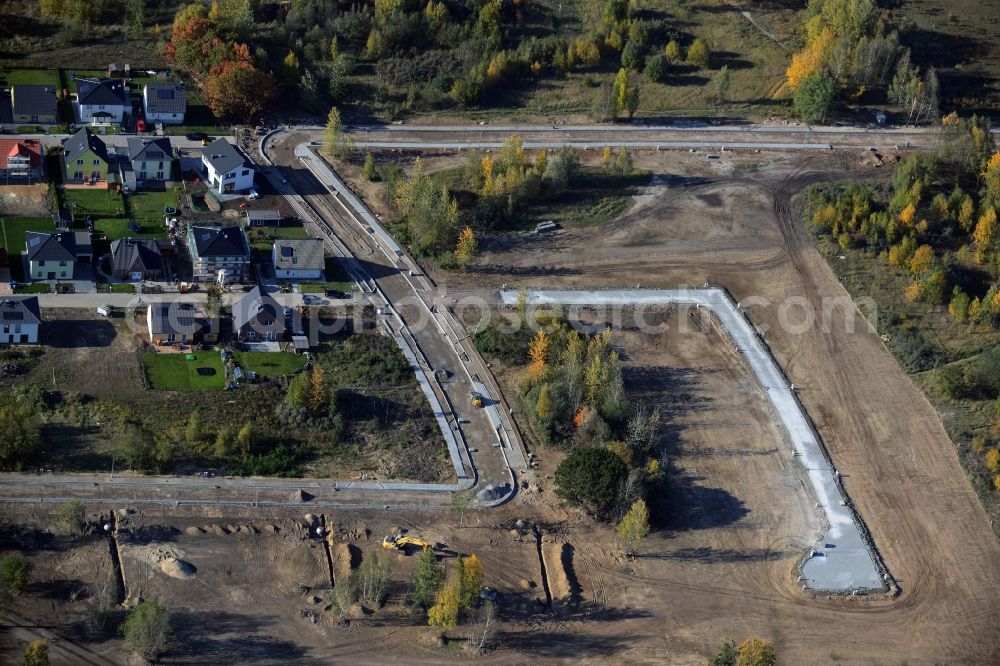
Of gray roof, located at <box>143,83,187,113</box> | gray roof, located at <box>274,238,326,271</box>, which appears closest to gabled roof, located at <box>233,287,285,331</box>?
gray roof, located at <box>274,238,326,271</box>

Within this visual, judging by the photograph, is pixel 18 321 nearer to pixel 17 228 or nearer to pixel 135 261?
pixel 135 261

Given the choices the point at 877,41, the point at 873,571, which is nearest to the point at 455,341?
the point at 873,571

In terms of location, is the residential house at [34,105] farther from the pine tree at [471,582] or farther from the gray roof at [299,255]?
the pine tree at [471,582]

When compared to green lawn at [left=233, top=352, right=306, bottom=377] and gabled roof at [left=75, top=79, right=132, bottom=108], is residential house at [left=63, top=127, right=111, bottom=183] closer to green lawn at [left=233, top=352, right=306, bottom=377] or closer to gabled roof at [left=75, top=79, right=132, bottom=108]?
gabled roof at [left=75, top=79, right=132, bottom=108]

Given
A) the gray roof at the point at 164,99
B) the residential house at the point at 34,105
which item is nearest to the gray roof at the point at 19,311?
the residential house at the point at 34,105

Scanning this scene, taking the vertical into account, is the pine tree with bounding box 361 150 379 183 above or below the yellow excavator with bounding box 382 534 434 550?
above

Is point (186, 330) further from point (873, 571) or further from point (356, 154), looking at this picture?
point (873, 571)
